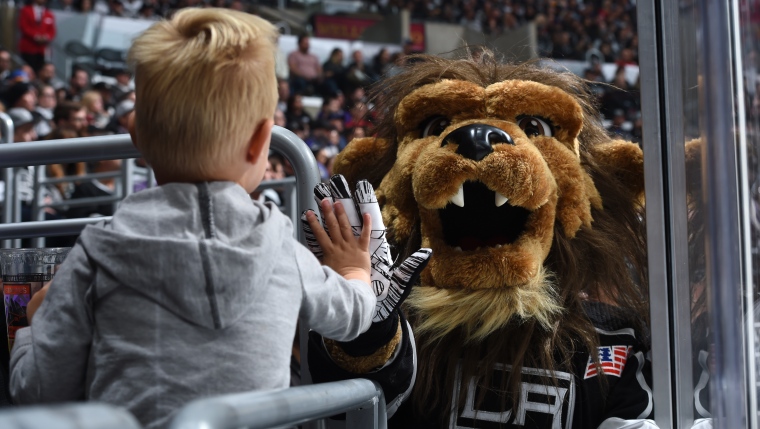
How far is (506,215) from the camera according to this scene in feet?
3.73

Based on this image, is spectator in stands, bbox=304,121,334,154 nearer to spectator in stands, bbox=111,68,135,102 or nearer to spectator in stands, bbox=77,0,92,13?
spectator in stands, bbox=111,68,135,102

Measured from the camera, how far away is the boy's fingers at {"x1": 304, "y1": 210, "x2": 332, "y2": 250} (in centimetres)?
90

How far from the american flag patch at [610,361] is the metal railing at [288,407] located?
0.30 metres

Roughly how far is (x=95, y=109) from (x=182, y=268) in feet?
14.4

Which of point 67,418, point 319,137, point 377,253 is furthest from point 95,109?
point 67,418

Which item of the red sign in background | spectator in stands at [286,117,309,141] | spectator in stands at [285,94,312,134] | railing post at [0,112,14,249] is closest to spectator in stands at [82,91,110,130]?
spectator in stands at [286,117,309,141]

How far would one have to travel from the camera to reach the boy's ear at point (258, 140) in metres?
0.75

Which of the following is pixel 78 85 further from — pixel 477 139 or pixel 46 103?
pixel 477 139

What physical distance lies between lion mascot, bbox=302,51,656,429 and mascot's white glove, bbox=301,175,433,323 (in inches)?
0.5

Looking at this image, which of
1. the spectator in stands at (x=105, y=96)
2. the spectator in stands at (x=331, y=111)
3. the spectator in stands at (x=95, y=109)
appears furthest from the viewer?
the spectator in stands at (x=331, y=111)

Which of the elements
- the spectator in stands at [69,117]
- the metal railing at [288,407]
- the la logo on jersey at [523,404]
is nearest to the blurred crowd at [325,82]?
the spectator in stands at [69,117]

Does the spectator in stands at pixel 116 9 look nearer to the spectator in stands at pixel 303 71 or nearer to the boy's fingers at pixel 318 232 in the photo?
the spectator in stands at pixel 303 71

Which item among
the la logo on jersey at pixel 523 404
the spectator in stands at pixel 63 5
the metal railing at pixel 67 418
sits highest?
the spectator in stands at pixel 63 5

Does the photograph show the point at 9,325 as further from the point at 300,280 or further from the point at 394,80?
the point at 394,80
